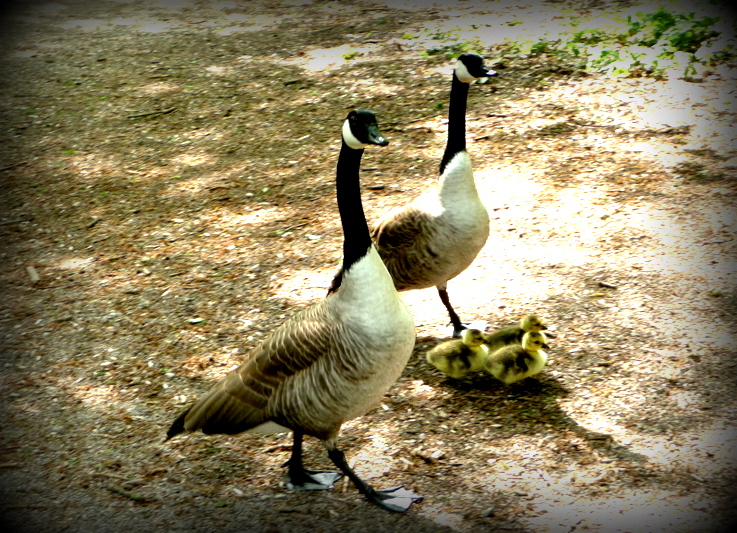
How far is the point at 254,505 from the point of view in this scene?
4.03m

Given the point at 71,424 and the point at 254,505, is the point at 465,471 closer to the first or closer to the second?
the point at 254,505

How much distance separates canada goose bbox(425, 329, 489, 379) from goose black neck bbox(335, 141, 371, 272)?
1.20m

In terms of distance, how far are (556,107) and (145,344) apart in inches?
195

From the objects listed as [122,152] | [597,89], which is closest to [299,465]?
[122,152]

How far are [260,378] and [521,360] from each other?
1596mm

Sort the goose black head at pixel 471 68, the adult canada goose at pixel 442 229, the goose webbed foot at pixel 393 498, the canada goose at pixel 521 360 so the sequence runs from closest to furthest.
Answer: the goose webbed foot at pixel 393 498, the canada goose at pixel 521 360, the adult canada goose at pixel 442 229, the goose black head at pixel 471 68

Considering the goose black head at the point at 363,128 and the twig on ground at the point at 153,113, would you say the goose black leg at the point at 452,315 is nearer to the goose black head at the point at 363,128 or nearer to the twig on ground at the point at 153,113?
the goose black head at the point at 363,128

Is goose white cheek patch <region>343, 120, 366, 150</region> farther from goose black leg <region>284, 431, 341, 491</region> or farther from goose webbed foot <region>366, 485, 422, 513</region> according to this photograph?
goose webbed foot <region>366, 485, 422, 513</region>

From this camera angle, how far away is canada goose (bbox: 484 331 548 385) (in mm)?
4566

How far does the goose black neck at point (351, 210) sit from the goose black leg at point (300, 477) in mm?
1019

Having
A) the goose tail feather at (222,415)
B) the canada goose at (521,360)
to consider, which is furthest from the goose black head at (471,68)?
the goose tail feather at (222,415)

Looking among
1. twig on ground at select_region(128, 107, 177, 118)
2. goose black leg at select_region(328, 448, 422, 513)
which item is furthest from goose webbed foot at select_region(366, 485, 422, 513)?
twig on ground at select_region(128, 107, 177, 118)

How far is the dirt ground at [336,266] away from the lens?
160 inches

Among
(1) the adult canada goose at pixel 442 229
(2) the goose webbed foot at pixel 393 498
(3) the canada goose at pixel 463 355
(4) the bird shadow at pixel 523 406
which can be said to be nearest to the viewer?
(2) the goose webbed foot at pixel 393 498
